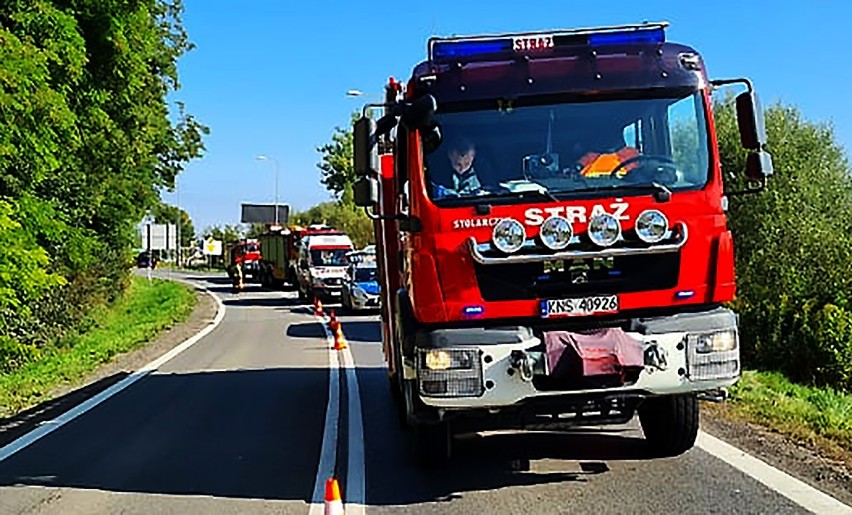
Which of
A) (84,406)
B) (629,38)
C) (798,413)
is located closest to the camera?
(629,38)

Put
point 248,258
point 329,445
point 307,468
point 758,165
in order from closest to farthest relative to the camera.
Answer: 1. point 758,165
2. point 307,468
3. point 329,445
4. point 248,258

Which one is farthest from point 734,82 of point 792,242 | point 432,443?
point 792,242

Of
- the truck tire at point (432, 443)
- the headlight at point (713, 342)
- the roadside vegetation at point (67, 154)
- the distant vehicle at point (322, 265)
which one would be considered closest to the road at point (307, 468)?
the truck tire at point (432, 443)

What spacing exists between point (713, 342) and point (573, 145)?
171 cm

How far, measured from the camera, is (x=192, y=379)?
16953mm

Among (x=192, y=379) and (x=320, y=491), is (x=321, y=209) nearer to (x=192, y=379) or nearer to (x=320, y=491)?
(x=192, y=379)

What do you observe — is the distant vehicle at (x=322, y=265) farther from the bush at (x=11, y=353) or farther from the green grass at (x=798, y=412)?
the green grass at (x=798, y=412)

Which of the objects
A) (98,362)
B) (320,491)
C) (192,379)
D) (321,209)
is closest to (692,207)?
(320,491)

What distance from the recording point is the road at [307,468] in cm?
761

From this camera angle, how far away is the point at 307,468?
9.12 metres

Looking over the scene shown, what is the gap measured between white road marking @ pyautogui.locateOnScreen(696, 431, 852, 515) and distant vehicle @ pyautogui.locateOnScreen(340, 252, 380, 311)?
23.2 metres

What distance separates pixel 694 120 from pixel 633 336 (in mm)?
1666

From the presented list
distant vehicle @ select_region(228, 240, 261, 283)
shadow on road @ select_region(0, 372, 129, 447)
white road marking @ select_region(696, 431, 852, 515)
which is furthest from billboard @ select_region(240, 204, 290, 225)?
white road marking @ select_region(696, 431, 852, 515)

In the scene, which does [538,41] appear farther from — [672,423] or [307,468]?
[307,468]
